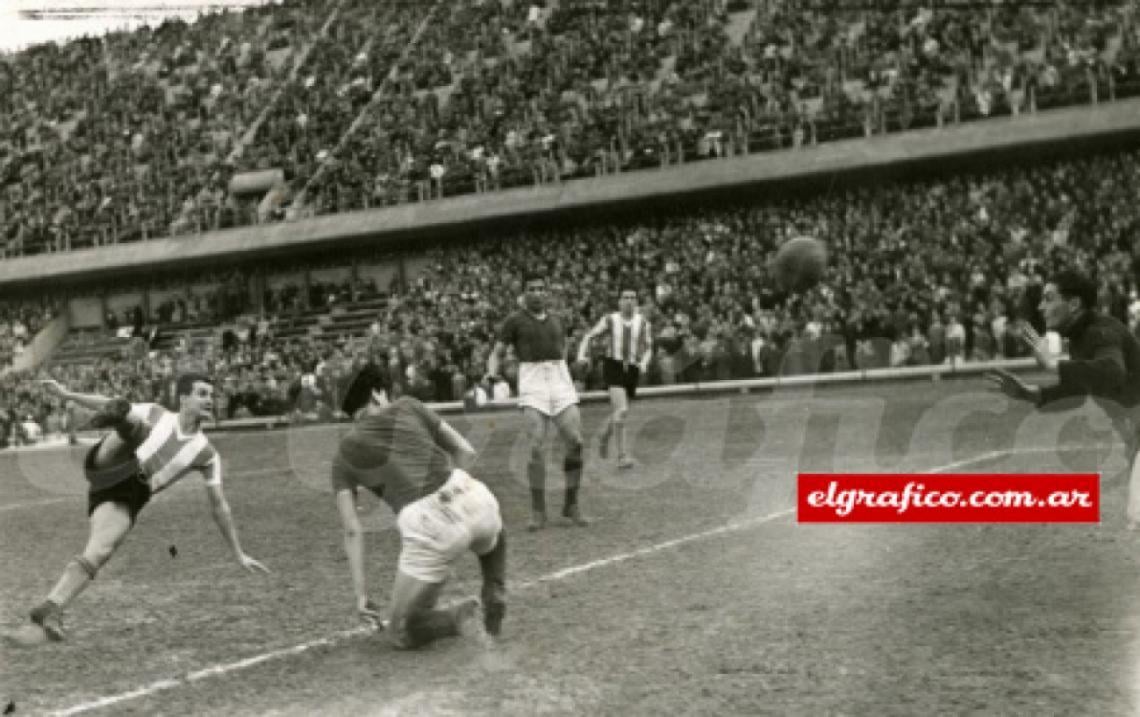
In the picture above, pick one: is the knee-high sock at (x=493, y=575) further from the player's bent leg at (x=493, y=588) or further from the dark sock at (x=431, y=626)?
the dark sock at (x=431, y=626)

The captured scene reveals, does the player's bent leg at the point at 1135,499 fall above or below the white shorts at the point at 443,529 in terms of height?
below

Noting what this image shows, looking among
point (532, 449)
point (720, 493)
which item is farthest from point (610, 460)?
point (532, 449)

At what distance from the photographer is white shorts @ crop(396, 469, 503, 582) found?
6.46 metres

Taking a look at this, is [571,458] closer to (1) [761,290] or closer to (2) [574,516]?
(2) [574,516]

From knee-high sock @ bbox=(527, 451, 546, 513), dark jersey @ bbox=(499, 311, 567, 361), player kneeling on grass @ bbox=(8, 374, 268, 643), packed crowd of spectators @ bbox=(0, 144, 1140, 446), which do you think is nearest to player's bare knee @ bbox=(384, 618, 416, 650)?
player kneeling on grass @ bbox=(8, 374, 268, 643)

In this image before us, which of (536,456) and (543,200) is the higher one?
(543,200)

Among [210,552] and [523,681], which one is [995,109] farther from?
[523,681]

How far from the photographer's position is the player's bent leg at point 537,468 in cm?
1072

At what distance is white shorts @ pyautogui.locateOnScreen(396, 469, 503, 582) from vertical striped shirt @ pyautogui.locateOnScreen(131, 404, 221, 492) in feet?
5.80

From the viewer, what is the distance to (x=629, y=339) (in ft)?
48.2

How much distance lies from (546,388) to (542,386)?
1.4 inches

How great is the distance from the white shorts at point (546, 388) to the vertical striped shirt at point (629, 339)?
351 cm
